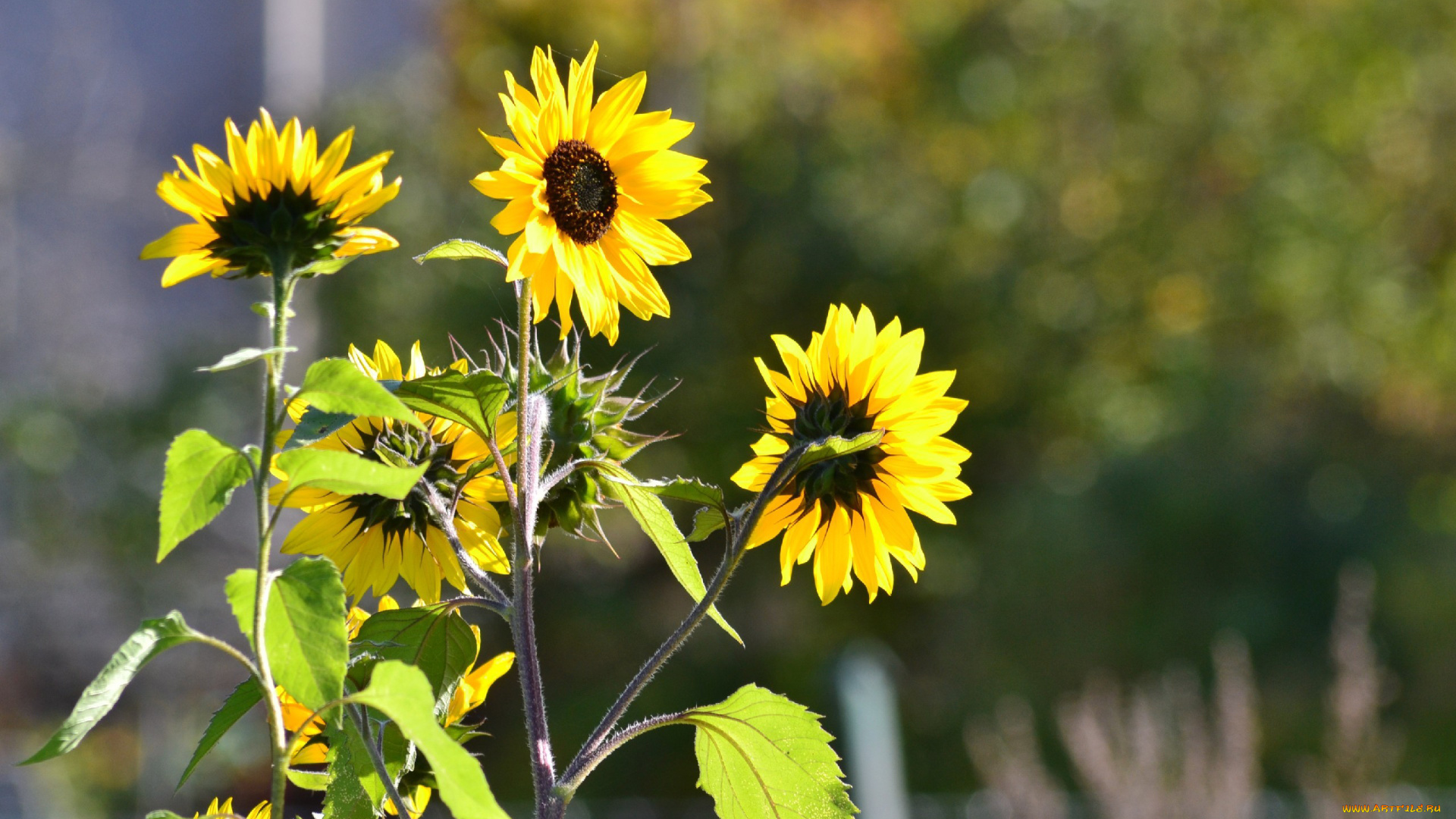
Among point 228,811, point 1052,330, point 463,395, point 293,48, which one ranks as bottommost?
point 228,811

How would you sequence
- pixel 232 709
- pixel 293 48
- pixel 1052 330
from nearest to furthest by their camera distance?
1. pixel 232 709
2. pixel 1052 330
3. pixel 293 48

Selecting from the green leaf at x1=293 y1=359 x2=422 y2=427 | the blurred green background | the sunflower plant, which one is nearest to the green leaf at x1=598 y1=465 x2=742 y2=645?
the sunflower plant

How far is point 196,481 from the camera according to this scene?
0.32 meters

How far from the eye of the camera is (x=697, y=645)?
12.1ft

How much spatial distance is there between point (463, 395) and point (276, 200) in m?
0.07

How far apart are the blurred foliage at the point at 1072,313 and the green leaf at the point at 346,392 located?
304 cm

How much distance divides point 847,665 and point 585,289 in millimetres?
1590

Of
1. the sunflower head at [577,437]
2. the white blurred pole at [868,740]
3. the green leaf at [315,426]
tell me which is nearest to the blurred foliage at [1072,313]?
the white blurred pole at [868,740]

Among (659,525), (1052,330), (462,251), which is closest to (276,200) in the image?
(462,251)

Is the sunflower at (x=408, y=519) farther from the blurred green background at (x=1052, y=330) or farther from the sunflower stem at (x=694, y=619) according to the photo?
Answer: the blurred green background at (x=1052, y=330)

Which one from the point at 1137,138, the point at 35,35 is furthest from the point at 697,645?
the point at 35,35

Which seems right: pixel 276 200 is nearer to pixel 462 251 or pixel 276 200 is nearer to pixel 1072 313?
pixel 462 251

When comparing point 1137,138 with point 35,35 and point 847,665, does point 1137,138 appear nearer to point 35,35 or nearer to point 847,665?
point 847,665

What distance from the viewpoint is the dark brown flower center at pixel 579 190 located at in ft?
1.37
